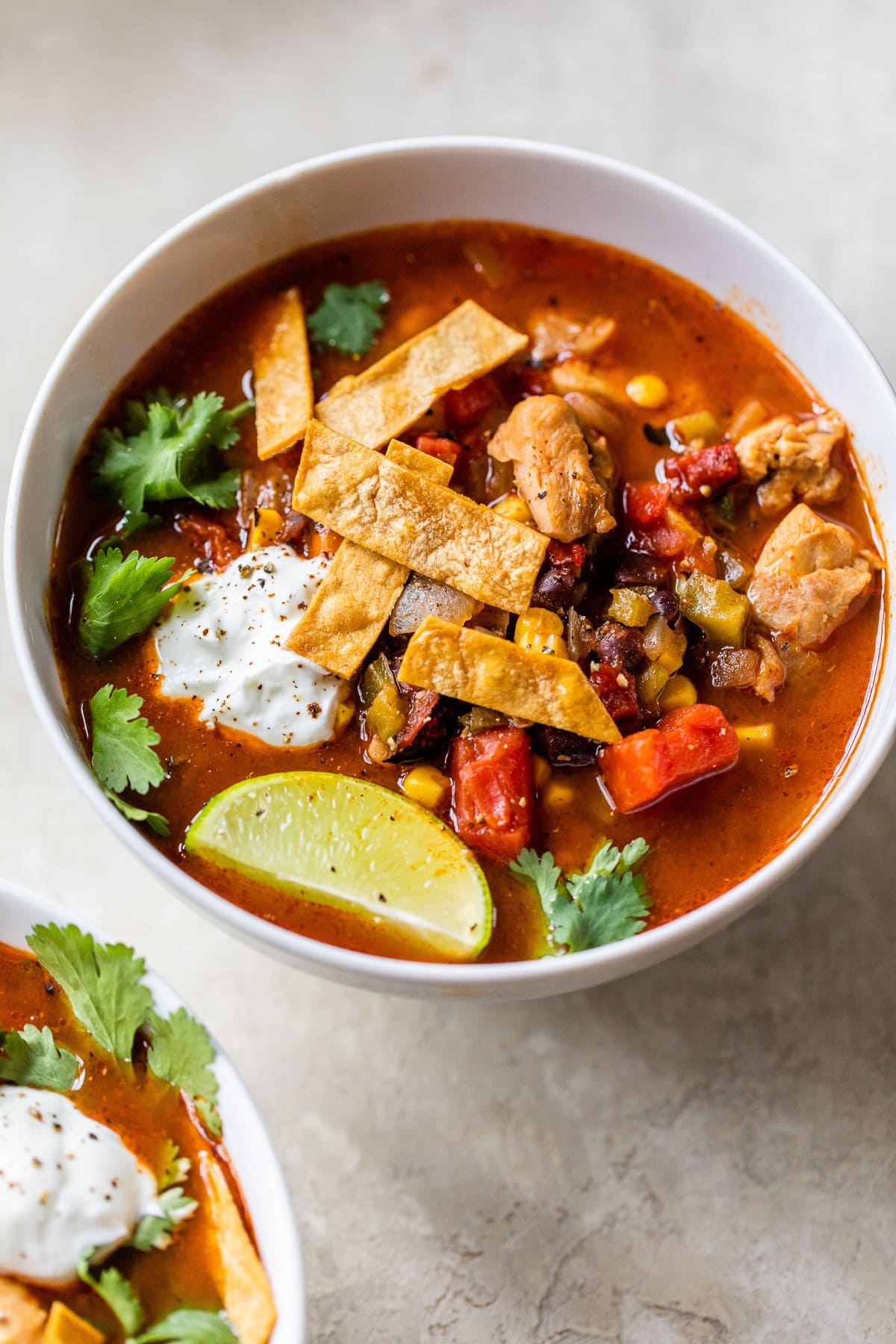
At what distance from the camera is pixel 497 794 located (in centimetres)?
290

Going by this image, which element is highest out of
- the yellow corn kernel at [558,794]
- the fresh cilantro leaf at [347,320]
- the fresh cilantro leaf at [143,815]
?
the fresh cilantro leaf at [347,320]

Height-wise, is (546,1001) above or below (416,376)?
below

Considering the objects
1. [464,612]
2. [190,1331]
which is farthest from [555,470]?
[190,1331]

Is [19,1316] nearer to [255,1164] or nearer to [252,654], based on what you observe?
[255,1164]

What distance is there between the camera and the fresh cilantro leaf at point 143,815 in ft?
9.30

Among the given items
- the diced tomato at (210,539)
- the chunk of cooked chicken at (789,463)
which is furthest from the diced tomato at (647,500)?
the diced tomato at (210,539)

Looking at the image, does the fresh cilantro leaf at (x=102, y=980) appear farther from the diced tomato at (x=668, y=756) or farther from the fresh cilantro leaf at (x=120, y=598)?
the diced tomato at (x=668, y=756)

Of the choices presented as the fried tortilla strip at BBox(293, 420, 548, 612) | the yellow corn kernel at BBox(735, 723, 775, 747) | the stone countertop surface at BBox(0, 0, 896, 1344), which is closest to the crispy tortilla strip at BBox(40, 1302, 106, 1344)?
the stone countertop surface at BBox(0, 0, 896, 1344)

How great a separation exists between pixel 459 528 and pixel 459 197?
37.4 inches

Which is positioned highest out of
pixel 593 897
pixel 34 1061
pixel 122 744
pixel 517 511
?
pixel 517 511

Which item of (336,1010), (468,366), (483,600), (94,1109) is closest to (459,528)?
(483,600)

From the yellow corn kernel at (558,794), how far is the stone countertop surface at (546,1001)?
74cm

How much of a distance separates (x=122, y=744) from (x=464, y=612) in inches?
32.5

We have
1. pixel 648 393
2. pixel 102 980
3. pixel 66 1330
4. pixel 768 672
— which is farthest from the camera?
pixel 648 393
